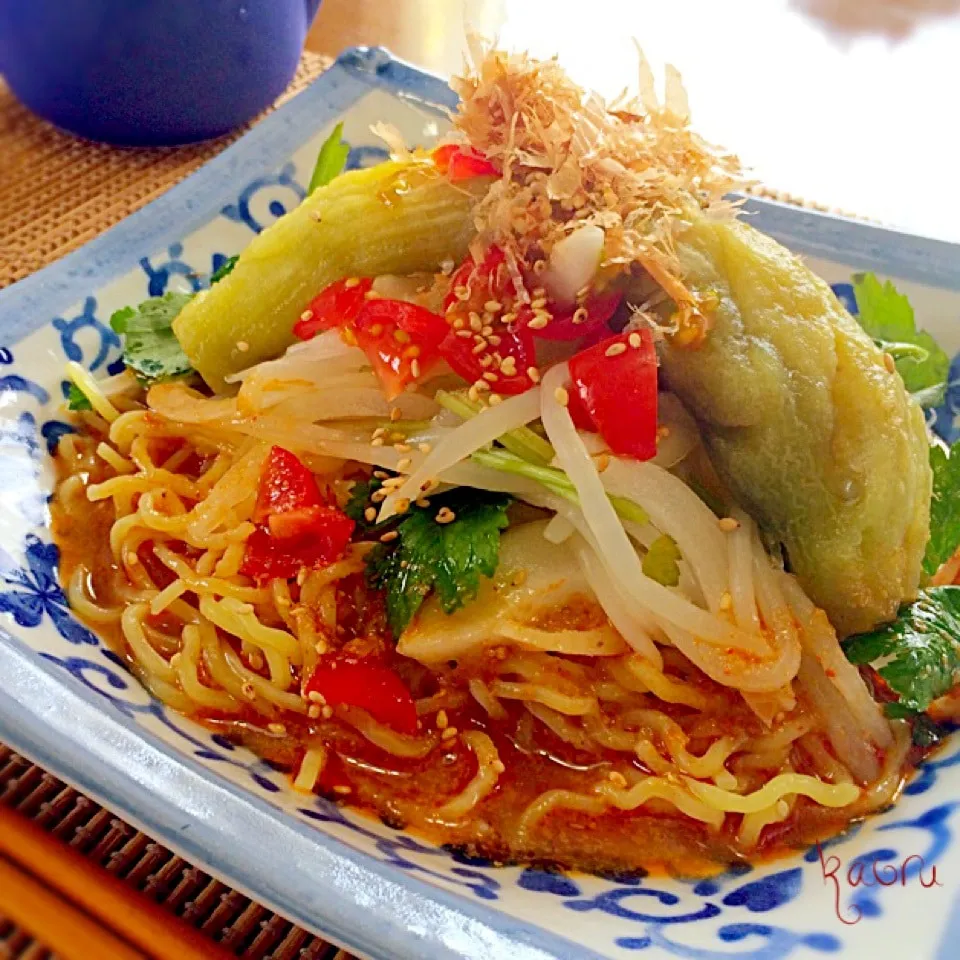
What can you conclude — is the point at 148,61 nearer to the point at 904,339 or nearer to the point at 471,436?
the point at 471,436

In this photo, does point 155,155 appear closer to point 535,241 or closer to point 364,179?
point 364,179

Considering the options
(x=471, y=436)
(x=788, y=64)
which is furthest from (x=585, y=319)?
(x=788, y=64)

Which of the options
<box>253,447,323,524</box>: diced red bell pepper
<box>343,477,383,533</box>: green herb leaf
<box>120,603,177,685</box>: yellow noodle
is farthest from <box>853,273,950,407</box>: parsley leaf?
<box>120,603,177,685</box>: yellow noodle

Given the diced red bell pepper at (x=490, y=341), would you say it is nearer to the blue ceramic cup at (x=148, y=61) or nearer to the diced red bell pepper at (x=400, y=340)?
the diced red bell pepper at (x=400, y=340)

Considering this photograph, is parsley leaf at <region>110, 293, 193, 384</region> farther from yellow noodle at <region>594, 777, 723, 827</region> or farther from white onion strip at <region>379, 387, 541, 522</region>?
yellow noodle at <region>594, 777, 723, 827</region>

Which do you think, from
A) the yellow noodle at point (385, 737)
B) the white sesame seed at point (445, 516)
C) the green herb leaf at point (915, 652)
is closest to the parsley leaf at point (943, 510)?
the green herb leaf at point (915, 652)

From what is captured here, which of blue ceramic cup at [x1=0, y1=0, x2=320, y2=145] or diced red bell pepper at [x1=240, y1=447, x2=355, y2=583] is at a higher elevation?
blue ceramic cup at [x1=0, y1=0, x2=320, y2=145]
